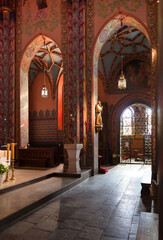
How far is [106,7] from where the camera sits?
8609 mm

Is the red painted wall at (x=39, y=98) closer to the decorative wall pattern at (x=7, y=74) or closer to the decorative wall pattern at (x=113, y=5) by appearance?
the decorative wall pattern at (x=7, y=74)

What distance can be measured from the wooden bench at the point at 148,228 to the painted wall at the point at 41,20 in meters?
8.12

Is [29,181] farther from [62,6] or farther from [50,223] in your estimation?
[62,6]

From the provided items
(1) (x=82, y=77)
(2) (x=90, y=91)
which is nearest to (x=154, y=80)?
(2) (x=90, y=91)

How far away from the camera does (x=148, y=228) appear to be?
109 inches

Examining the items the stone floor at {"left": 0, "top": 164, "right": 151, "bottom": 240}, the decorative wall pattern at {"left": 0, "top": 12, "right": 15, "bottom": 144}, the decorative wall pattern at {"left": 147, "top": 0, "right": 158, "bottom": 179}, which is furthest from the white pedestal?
the decorative wall pattern at {"left": 0, "top": 12, "right": 15, "bottom": 144}

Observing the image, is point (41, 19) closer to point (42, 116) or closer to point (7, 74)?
point (7, 74)

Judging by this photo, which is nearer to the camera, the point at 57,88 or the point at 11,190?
the point at 11,190

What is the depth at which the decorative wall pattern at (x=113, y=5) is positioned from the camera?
8133 millimetres

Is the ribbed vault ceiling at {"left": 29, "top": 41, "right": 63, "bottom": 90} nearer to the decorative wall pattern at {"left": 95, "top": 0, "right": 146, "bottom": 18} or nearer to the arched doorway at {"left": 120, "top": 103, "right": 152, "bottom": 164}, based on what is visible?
the decorative wall pattern at {"left": 95, "top": 0, "right": 146, "bottom": 18}

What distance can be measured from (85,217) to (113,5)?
8.02 metres

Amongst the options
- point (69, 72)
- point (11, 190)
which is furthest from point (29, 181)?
point (69, 72)

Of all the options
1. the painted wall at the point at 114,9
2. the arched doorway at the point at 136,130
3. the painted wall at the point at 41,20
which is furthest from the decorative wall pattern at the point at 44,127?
the painted wall at the point at 114,9

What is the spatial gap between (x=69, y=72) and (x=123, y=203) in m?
5.82
